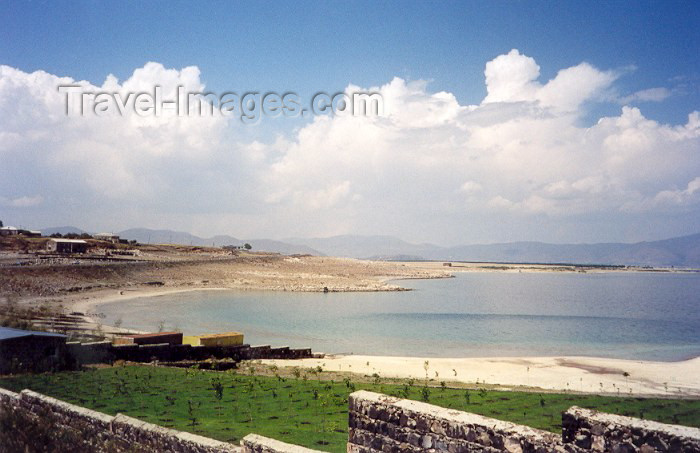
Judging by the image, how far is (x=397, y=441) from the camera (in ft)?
19.2

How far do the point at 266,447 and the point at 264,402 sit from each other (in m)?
6.68

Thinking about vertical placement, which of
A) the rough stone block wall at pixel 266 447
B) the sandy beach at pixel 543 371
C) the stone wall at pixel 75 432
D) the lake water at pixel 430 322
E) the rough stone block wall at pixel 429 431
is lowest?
the lake water at pixel 430 322

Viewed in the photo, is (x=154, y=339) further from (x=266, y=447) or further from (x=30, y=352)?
(x=266, y=447)

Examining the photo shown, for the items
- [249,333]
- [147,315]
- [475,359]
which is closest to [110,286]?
[147,315]

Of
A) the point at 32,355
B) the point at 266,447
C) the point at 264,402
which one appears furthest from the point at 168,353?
the point at 266,447

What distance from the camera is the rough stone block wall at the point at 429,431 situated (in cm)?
509

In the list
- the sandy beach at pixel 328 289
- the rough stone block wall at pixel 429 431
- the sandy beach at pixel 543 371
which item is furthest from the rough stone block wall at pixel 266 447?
the sandy beach at pixel 543 371

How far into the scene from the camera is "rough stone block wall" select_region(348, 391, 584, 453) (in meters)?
5.09

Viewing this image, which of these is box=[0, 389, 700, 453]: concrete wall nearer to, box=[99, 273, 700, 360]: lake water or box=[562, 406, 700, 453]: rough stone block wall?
box=[562, 406, 700, 453]: rough stone block wall

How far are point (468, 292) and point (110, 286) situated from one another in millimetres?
53923

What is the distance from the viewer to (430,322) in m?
46.9

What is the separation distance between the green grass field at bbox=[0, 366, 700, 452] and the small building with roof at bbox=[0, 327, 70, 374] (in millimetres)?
820

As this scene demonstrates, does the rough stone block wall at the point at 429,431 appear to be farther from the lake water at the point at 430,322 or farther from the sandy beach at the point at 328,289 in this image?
the lake water at the point at 430,322

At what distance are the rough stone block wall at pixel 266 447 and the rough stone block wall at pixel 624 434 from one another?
3.18 metres
